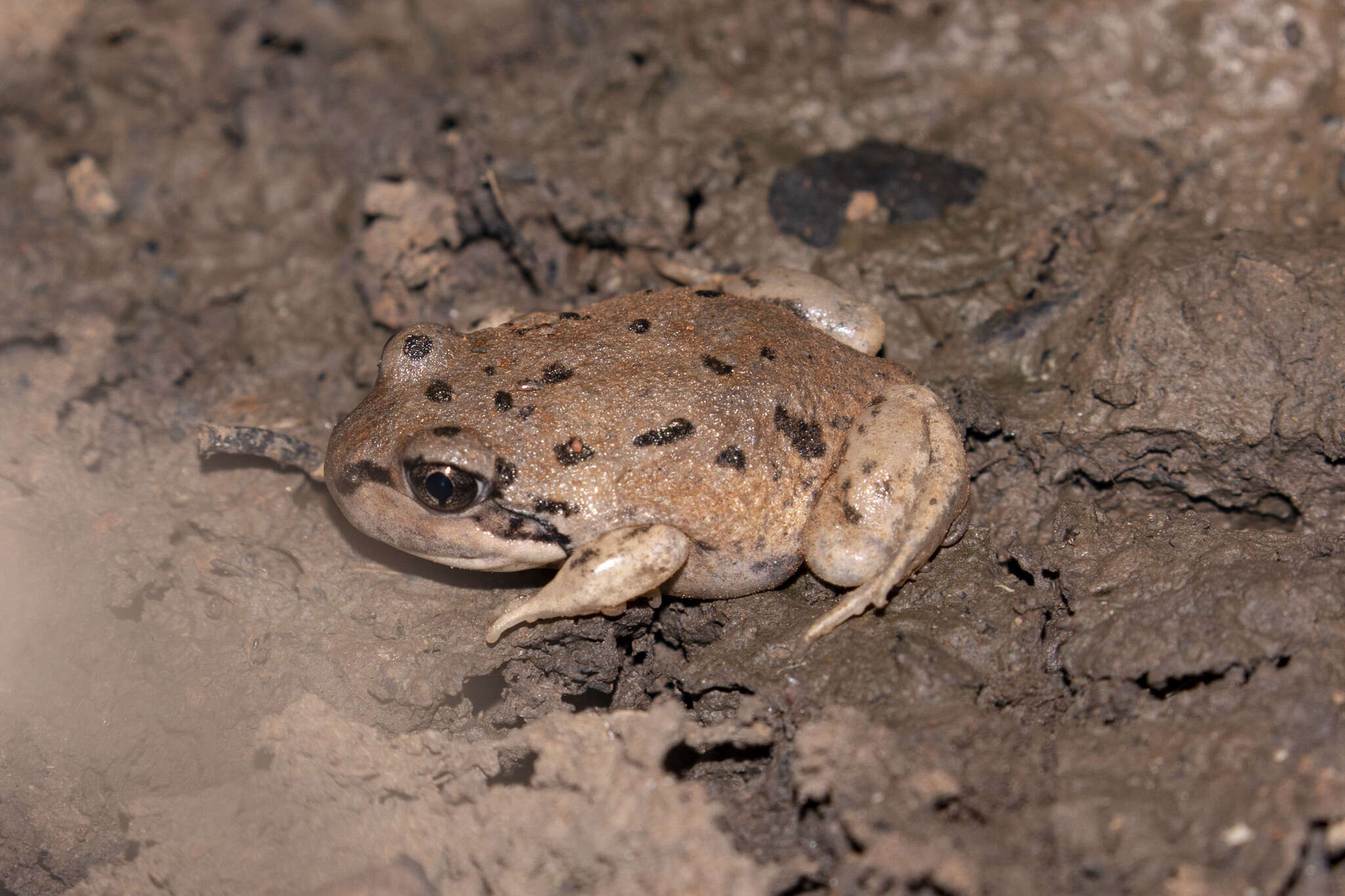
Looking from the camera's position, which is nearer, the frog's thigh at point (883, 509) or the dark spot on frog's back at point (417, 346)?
the frog's thigh at point (883, 509)

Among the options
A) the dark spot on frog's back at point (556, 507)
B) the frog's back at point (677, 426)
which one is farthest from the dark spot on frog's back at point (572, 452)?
the dark spot on frog's back at point (556, 507)

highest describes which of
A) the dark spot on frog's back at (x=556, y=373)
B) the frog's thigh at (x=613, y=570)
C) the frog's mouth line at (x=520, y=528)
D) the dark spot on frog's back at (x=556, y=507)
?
the dark spot on frog's back at (x=556, y=373)

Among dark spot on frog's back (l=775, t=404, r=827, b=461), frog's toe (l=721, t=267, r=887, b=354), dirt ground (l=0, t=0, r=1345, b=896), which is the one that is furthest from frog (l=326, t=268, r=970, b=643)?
frog's toe (l=721, t=267, r=887, b=354)

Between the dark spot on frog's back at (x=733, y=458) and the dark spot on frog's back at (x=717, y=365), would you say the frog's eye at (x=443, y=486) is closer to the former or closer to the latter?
the dark spot on frog's back at (x=733, y=458)

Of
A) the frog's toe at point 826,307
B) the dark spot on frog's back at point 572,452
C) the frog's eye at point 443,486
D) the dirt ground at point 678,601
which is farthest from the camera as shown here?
the frog's toe at point 826,307

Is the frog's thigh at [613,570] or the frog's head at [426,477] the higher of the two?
the frog's head at [426,477]

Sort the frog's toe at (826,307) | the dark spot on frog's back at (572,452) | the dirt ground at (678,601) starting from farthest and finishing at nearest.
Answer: the frog's toe at (826,307) < the dark spot on frog's back at (572,452) < the dirt ground at (678,601)

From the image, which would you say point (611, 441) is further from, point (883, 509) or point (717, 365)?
point (883, 509)
